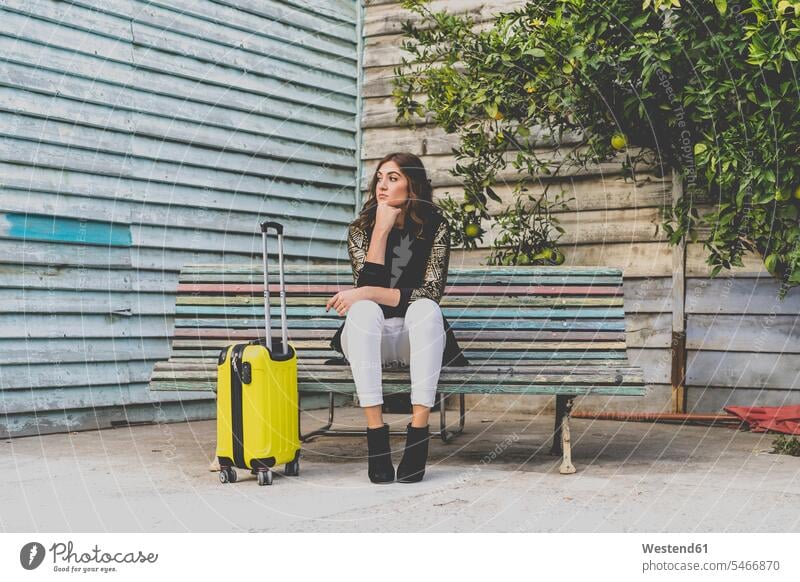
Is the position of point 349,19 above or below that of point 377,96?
above

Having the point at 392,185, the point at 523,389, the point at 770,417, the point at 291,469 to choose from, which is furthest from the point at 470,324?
the point at 770,417

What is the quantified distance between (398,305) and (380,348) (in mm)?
200

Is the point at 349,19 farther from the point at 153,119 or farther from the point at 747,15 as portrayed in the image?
the point at 747,15

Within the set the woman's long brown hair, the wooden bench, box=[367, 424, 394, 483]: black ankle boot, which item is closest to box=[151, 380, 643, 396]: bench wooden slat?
the wooden bench

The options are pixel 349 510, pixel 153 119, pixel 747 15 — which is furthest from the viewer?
pixel 153 119

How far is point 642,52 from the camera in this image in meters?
4.71

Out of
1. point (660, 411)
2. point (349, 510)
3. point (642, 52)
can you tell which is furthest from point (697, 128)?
point (349, 510)

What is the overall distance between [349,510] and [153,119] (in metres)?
3.16

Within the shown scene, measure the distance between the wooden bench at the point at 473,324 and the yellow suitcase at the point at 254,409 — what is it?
29 cm

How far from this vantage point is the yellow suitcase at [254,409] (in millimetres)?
3607

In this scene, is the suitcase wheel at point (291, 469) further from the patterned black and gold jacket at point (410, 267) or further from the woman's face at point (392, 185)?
the woman's face at point (392, 185)
